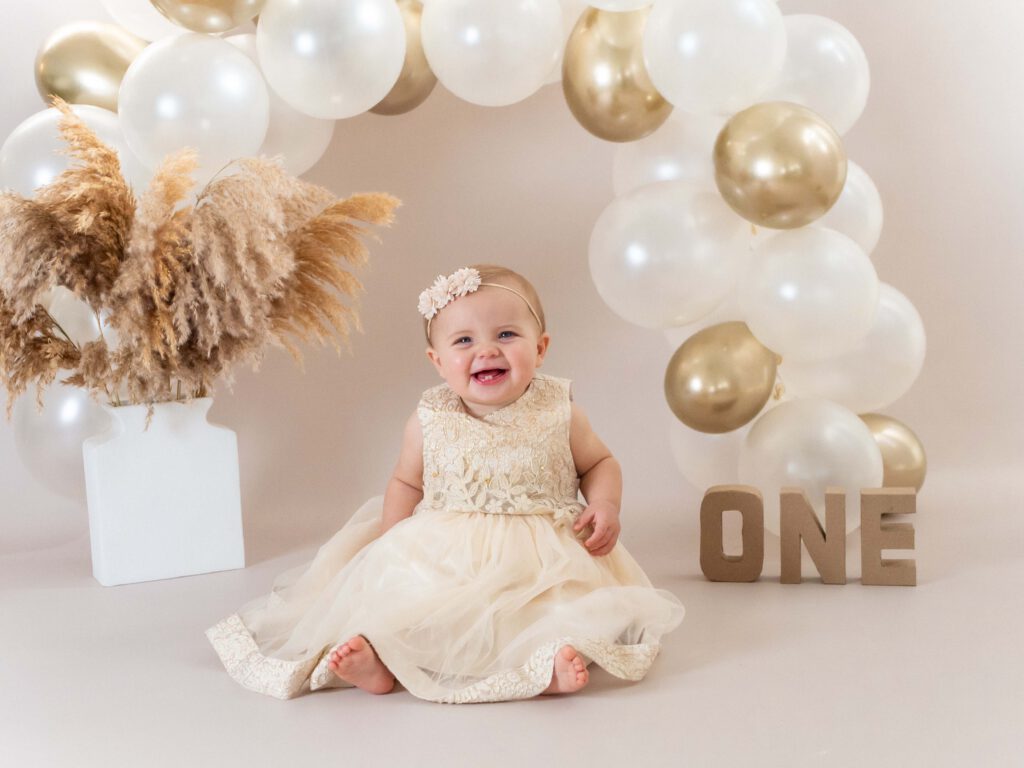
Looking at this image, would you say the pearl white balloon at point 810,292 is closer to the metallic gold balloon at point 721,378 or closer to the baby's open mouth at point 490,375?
the metallic gold balloon at point 721,378

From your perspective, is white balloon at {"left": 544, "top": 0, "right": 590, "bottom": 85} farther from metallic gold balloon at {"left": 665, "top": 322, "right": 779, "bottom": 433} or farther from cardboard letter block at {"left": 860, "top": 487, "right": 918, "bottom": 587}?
cardboard letter block at {"left": 860, "top": 487, "right": 918, "bottom": 587}

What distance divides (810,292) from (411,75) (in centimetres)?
111

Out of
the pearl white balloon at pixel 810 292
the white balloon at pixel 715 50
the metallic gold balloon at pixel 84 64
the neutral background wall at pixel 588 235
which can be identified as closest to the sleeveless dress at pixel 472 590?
the pearl white balloon at pixel 810 292

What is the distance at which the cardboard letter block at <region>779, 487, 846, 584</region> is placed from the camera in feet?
8.91

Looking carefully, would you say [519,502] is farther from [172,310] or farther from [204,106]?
[204,106]

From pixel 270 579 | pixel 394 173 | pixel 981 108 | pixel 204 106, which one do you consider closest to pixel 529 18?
pixel 204 106

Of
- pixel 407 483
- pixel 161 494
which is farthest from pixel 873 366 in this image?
pixel 161 494

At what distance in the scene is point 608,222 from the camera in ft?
9.81

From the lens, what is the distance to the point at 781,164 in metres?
2.71

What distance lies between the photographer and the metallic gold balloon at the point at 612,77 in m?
2.96

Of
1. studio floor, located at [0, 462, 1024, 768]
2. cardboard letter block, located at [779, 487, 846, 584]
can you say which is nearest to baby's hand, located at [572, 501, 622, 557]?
studio floor, located at [0, 462, 1024, 768]

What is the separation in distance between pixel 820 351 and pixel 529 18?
1001 millimetres

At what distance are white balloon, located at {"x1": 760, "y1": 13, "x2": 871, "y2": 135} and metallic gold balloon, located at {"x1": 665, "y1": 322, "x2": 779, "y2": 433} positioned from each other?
57 cm

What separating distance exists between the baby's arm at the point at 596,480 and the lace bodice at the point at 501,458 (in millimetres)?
35
